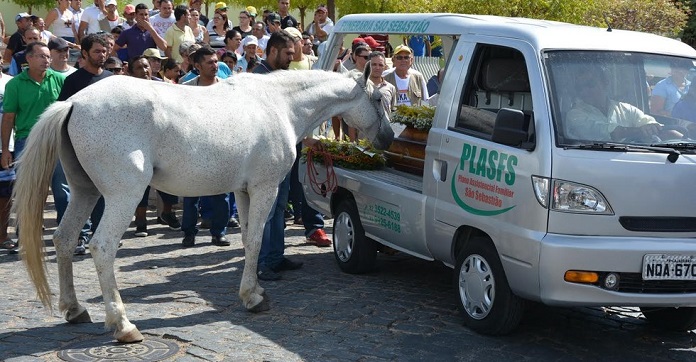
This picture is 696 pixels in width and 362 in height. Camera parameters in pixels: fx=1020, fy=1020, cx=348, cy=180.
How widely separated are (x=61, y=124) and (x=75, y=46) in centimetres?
1044

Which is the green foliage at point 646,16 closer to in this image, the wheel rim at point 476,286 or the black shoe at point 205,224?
the black shoe at point 205,224

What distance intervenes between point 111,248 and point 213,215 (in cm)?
399

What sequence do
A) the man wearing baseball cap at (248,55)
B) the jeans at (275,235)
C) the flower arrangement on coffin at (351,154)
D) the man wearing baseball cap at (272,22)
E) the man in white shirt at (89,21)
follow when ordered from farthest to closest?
the man wearing baseball cap at (272,22) → the man in white shirt at (89,21) → the man wearing baseball cap at (248,55) → the flower arrangement on coffin at (351,154) → the jeans at (275,235)

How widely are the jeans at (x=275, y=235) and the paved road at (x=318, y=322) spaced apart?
23 centimetres

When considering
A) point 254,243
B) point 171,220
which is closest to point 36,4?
point 171,220

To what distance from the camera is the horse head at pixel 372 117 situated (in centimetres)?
883

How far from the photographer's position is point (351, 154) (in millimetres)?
9500

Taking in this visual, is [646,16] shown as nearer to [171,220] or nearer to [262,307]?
[171,220]

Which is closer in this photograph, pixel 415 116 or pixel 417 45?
pixel 415 116

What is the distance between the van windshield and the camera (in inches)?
273

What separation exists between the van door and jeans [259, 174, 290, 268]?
1.94 metres

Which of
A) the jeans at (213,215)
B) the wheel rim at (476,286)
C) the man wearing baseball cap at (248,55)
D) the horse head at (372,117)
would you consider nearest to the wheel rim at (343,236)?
the horse head at (372,117)

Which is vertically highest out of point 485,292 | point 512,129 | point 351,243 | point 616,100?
point 616,100

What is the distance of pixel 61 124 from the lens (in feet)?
22.9
